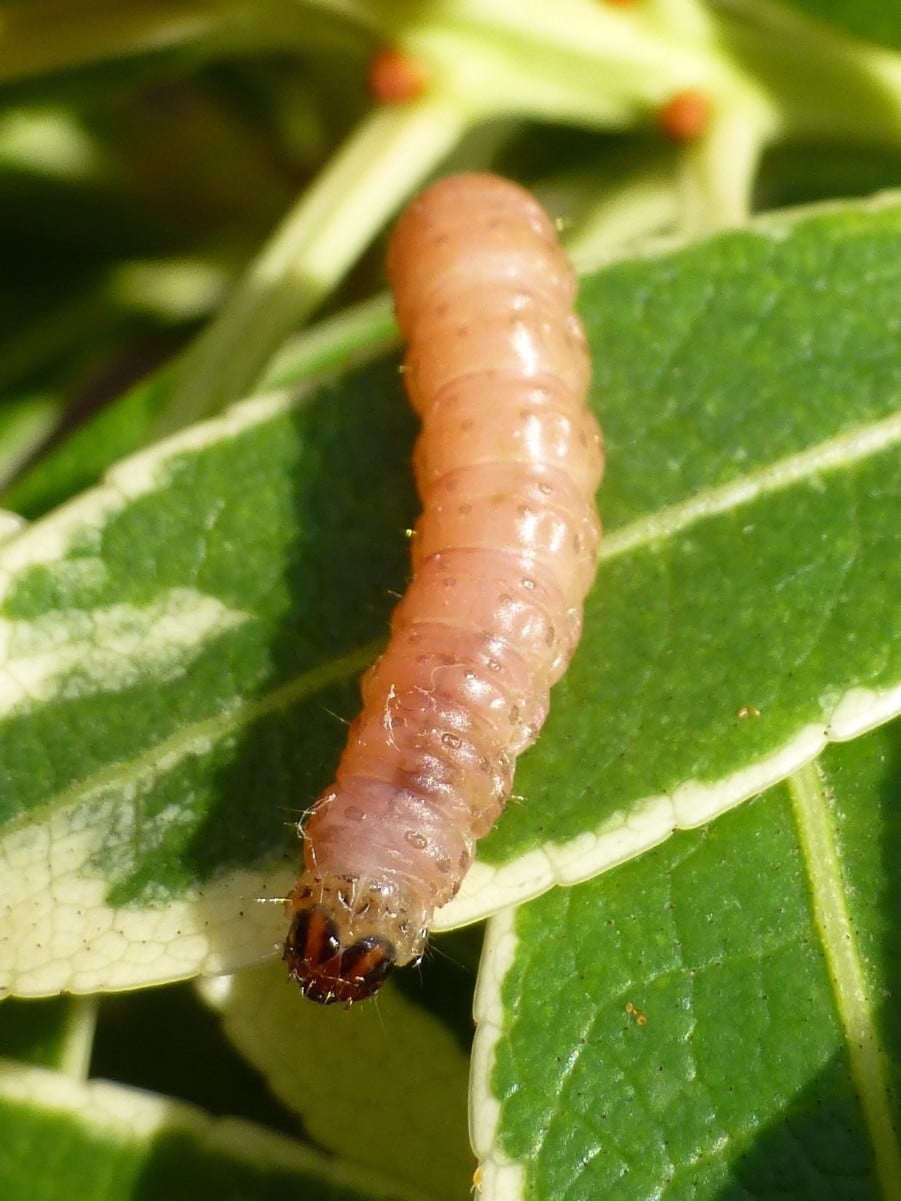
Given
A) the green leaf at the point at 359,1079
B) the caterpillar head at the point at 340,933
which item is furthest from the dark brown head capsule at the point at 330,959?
the green leaf at the point at 359,1079

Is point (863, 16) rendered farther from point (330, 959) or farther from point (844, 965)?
point (330, 959)

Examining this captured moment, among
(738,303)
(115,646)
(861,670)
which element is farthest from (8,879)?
(738,303)

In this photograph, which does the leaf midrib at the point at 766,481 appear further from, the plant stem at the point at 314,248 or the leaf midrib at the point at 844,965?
the plant stem at the point at 314,248

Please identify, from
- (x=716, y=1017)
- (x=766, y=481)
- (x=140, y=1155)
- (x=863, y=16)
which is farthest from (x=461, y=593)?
(x=863, y=16)

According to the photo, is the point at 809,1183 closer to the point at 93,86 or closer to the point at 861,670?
the point at 861,670

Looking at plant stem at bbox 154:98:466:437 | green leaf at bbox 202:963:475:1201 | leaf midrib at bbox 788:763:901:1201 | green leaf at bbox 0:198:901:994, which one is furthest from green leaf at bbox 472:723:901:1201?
plant stem at bbox 154:98:466:437

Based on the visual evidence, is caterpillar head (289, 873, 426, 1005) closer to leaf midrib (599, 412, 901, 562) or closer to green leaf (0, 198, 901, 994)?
green leaf (0, 198, 901, 994)
